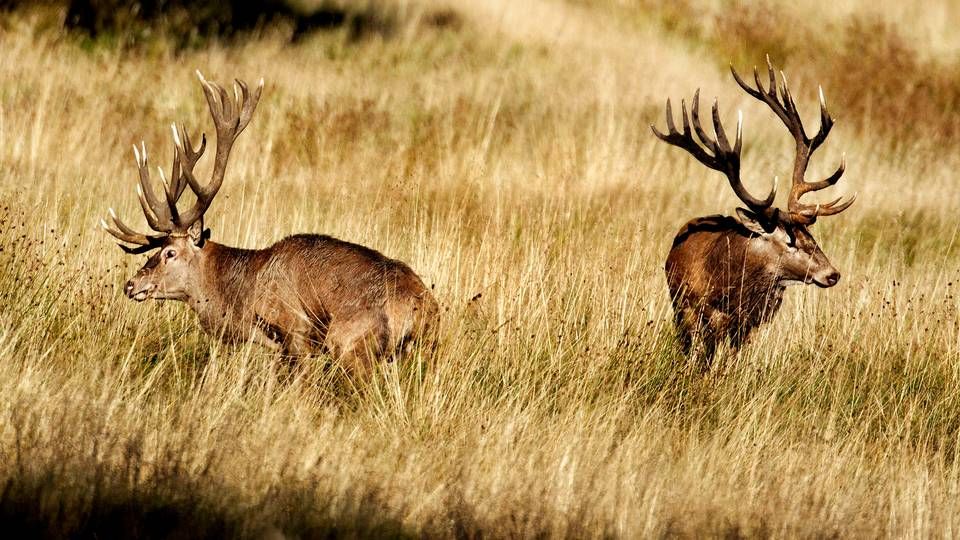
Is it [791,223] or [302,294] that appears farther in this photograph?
[791,223]

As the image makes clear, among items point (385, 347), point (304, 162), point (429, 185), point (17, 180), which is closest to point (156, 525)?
point (385, 347)

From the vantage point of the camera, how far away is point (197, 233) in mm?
7188

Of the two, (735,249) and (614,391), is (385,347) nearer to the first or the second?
(614,391)

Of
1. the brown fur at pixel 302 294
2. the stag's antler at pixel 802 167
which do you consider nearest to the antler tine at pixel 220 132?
the brown fur at pixel 302 294

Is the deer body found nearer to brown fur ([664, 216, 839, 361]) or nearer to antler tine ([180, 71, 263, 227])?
brown fur ([664, 216, 839, 361])

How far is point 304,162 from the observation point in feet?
40.8

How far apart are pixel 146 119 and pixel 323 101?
1.80m

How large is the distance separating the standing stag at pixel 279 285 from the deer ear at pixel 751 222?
7.55ft

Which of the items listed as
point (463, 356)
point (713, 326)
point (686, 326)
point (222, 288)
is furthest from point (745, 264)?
point (222, 288)

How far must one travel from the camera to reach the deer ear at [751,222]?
7.93 m

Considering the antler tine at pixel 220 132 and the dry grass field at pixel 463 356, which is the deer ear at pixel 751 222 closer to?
the dry grass field at pixel 463 356

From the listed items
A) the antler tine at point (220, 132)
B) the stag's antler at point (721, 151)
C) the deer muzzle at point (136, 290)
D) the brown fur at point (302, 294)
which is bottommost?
the deer muzzle at point (136, 290)

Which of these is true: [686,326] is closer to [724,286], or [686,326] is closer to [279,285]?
[724,286]

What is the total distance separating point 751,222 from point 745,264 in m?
0.25
